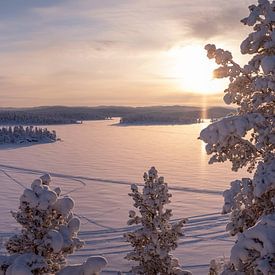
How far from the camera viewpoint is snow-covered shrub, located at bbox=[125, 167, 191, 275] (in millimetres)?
9156

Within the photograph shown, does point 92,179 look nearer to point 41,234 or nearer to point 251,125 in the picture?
point 41,234

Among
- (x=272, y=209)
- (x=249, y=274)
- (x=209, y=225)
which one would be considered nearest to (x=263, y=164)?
(x=272, y=209)

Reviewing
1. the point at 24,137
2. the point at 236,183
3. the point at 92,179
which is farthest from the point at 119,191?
the point at 24,137

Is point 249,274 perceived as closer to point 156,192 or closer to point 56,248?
point 56,248

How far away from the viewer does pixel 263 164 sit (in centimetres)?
618

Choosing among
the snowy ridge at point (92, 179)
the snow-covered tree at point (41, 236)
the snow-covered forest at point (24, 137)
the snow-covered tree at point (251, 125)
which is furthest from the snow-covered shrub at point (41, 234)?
the snow-covered forest at point (24, 137)

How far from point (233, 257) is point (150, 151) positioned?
210 feet

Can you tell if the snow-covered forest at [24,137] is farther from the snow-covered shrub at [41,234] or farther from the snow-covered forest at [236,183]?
the snow-covered forest at [236,183]

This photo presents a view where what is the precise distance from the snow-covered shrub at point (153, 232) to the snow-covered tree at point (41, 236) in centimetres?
182

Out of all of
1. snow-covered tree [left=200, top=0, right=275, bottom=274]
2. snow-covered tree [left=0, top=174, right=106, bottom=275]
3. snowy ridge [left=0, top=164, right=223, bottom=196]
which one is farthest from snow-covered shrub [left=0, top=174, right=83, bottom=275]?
snowy ridge [left=0, top=164, right=223, bottom=196]

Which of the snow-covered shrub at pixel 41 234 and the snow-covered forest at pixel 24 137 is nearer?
the snow-covered shrub at pixel 41 234

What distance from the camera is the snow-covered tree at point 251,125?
612 cm

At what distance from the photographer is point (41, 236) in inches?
292

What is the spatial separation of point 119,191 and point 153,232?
88.4 ft
